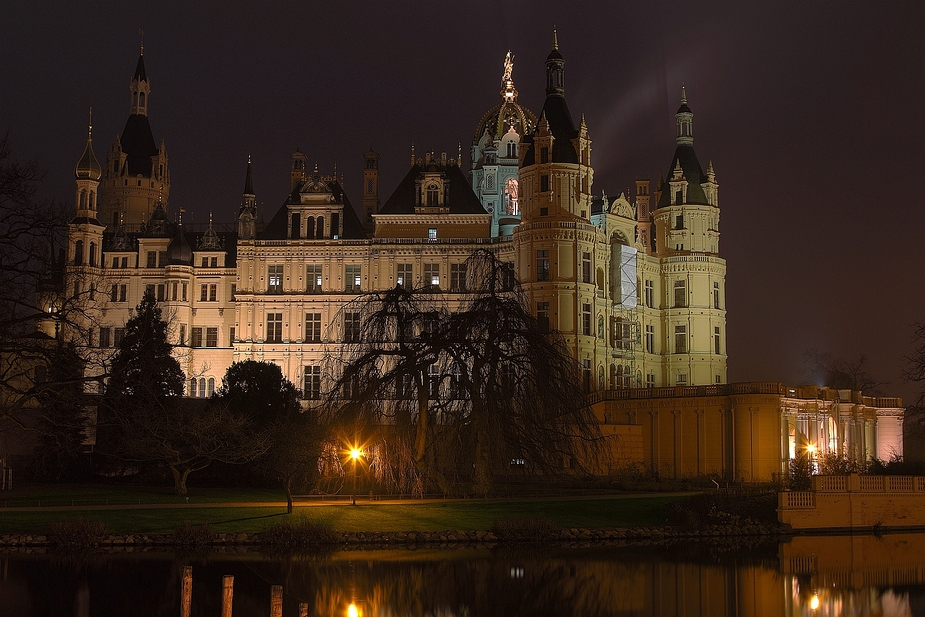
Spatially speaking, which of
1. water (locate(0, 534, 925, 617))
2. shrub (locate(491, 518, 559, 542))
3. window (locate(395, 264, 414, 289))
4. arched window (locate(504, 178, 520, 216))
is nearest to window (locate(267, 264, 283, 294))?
window (locate(395, 264, 414, 289))

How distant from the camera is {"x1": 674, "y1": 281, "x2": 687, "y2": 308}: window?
2896 inches

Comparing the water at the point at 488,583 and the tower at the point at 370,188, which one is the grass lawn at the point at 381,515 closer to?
the water at the point at 488,583

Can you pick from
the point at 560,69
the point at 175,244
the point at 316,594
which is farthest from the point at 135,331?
the point at 316,594

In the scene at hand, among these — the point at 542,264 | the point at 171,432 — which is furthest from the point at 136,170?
the point at 171,432

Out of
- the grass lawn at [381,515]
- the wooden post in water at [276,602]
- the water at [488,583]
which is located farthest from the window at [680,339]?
the wooden post in water at [276,602]

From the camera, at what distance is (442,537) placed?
3662cm

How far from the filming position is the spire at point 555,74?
69.6m

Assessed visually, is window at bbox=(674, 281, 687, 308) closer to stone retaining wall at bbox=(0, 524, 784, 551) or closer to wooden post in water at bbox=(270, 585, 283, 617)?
stone retaining wall at bbox=(0, 524, 784, 551)

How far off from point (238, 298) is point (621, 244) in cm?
2295

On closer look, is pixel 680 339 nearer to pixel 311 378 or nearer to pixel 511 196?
pixel 511 196

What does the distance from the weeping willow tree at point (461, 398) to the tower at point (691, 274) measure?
32.9 m

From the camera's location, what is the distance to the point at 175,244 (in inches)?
2985

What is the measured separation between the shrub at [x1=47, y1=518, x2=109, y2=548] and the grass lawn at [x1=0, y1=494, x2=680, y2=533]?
83 cm

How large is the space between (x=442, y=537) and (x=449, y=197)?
38.5 meters
